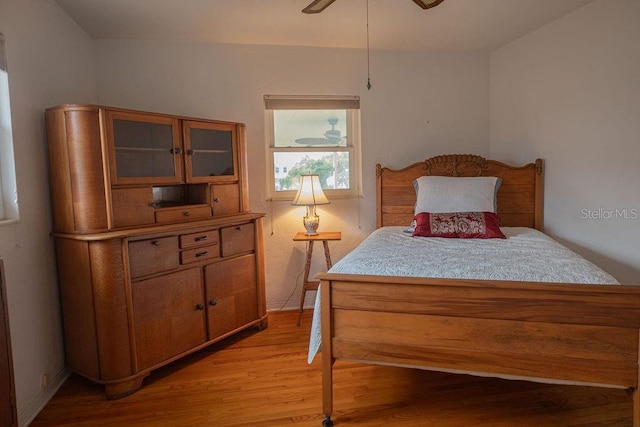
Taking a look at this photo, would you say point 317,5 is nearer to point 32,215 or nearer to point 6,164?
point 6,164

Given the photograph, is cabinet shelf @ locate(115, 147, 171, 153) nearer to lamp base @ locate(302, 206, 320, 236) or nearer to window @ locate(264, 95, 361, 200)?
window @ locate(264, 95, 361, 200)

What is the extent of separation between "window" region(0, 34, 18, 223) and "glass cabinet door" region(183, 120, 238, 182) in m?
0.92

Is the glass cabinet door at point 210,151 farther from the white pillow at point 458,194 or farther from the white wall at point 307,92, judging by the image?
the white pillow at point 458,194

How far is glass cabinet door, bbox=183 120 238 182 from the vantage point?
259 cm

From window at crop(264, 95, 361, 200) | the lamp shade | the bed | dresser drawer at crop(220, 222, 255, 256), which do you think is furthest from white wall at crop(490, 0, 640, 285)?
dresser drawer at crop(220, 222, 255, 256)

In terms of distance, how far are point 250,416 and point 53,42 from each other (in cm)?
248

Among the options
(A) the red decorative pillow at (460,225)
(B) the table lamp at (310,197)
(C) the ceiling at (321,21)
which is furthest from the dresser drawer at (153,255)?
(A) the red decorative pillow at (460,225)

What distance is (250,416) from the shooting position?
1.94 metres

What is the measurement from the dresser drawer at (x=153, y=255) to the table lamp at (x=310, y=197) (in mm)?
1107

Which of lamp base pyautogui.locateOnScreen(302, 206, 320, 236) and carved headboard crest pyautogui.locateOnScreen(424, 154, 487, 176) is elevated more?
carved headboard crest pyautogui.locateOnScreen(424, 154, 487, 176)

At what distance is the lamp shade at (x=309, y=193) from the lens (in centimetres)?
313

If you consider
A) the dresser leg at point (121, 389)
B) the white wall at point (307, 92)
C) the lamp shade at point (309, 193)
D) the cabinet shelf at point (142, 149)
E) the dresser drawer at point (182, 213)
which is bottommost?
the dresser leg at point (121, 389)

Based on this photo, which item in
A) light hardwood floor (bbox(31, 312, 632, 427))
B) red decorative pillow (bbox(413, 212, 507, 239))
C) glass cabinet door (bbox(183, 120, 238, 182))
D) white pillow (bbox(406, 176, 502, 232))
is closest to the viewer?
light hardwood floor (bbox(31, 312, 632, 427))

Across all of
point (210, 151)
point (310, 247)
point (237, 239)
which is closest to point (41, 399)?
point (237, 239)
